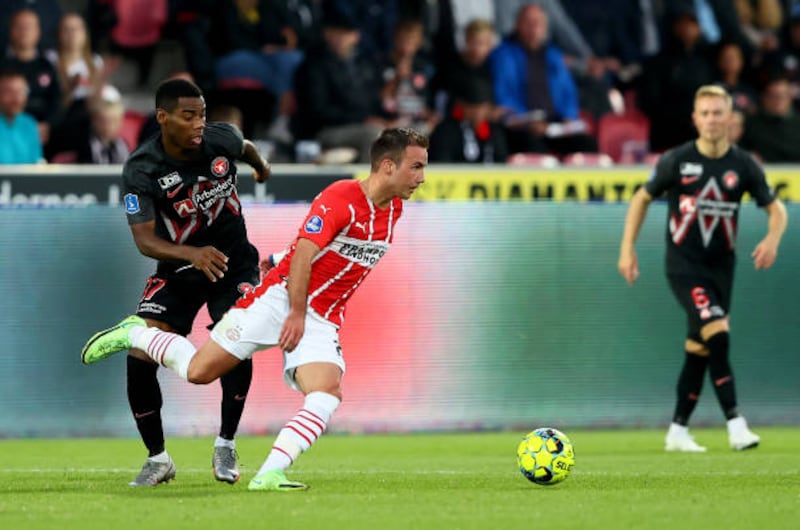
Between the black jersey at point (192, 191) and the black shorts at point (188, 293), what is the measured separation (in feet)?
0.39

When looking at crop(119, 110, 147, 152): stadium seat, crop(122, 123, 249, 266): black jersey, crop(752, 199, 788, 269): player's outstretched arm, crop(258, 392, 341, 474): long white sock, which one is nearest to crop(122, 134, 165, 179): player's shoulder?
crop(122, 123, 249, 266): black jersey

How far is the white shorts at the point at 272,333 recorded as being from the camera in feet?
26.8

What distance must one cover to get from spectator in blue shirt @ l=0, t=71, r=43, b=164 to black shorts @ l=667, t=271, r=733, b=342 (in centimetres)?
601

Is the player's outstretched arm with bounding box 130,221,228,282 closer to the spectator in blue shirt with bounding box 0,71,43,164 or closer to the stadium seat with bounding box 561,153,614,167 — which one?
the spectator in blue shirt with bounding box 0,71,43,164

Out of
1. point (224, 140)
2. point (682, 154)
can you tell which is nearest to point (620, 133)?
point (682, 154)

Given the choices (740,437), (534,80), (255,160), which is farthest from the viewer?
(534,80)

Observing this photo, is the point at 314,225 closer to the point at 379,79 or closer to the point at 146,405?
the point at 146,405

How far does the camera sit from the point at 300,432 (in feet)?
26.2

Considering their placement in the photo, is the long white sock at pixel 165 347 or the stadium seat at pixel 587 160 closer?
the long white sock at pixel 165 347

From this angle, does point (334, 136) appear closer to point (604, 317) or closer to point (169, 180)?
point (604, 317)

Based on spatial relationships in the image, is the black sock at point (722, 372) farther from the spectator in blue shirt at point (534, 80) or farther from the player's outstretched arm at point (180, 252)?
the spectator in blue shirt at point (534, 80)

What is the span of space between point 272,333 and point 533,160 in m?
7.53

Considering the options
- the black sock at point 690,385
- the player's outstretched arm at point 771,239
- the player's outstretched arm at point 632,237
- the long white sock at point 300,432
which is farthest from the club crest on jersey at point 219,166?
the black sock at point 690,385

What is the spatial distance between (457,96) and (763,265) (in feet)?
19.9
